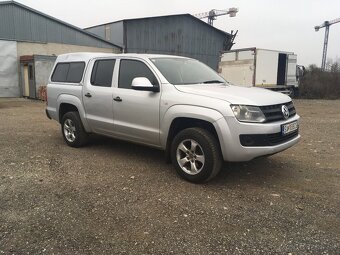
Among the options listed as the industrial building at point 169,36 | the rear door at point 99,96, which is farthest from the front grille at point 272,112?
the industrial building at point 169,36

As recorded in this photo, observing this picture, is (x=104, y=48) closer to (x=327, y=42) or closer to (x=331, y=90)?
(x=331, y=90)

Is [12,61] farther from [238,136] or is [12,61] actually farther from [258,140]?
[258,140]

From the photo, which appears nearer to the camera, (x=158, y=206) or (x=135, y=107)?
(x=158, y=206)

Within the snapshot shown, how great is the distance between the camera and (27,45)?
2033 cm

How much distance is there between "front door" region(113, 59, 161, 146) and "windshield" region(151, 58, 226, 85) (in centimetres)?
Answer: 23

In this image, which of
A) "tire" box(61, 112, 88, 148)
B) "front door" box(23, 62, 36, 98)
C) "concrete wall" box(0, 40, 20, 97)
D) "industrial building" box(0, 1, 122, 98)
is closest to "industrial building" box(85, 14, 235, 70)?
"industrial building" box(0, 1, 122, 98)

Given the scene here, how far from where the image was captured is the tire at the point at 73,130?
21.3ft

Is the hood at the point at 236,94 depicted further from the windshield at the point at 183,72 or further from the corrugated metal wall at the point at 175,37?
the corrugated metal wall at the point at 175,37

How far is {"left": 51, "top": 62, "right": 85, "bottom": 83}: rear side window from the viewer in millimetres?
6502

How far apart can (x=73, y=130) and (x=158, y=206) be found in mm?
3400

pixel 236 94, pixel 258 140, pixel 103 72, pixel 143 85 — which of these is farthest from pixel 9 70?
pixel 258 140

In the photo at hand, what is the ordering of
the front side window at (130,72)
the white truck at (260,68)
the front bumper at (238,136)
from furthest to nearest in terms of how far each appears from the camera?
the white truck at (260,68), the front side window at (130,72), the front bumper at (238,136)

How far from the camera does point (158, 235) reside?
3.25 meters

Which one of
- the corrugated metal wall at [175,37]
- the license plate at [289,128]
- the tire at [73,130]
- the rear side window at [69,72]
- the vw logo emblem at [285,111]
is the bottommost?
the tire at [73,130]
